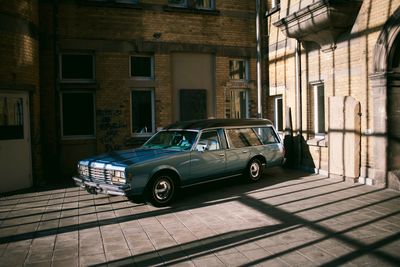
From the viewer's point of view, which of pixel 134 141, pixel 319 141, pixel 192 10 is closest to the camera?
pixel 319 141

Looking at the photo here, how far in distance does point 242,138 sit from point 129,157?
3209 mm

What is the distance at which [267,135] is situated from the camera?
10.6 metres

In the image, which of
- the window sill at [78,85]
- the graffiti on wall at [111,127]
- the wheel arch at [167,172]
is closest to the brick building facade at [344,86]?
the wheel arch at [167,172]

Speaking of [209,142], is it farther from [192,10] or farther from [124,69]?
[192,10]

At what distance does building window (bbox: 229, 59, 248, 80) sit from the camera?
14000mm

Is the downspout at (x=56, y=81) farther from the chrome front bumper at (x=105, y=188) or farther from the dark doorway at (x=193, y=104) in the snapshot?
the dark doorway at (x=193, y=104)

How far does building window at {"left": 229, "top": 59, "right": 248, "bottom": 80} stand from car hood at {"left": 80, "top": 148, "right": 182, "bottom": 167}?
632 centimetres

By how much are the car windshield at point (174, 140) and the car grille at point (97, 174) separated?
5.74 feet

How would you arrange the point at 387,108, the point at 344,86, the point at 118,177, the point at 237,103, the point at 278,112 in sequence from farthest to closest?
1. the point at 237,103
2. the point at 278,112
3. the point at 344,86
4. the point at 387,108
5. the point at 118,177

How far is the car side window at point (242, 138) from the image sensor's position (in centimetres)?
952

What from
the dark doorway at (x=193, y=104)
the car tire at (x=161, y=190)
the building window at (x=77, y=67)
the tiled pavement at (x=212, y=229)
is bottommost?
the tiled pavement at (x=212, y=229)

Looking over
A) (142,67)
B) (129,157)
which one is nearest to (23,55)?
Result: (142,67)

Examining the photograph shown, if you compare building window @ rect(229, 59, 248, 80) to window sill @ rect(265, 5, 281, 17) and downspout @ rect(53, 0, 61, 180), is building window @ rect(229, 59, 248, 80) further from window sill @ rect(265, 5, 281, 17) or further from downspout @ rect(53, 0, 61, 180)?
downspout @ rect(53, 0, 61, 180)

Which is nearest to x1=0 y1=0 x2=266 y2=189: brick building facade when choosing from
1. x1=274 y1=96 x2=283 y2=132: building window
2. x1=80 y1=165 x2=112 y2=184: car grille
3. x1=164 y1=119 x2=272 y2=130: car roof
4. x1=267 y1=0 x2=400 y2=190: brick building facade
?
x1=274 y1=96 x2=283 y2=132: building window
